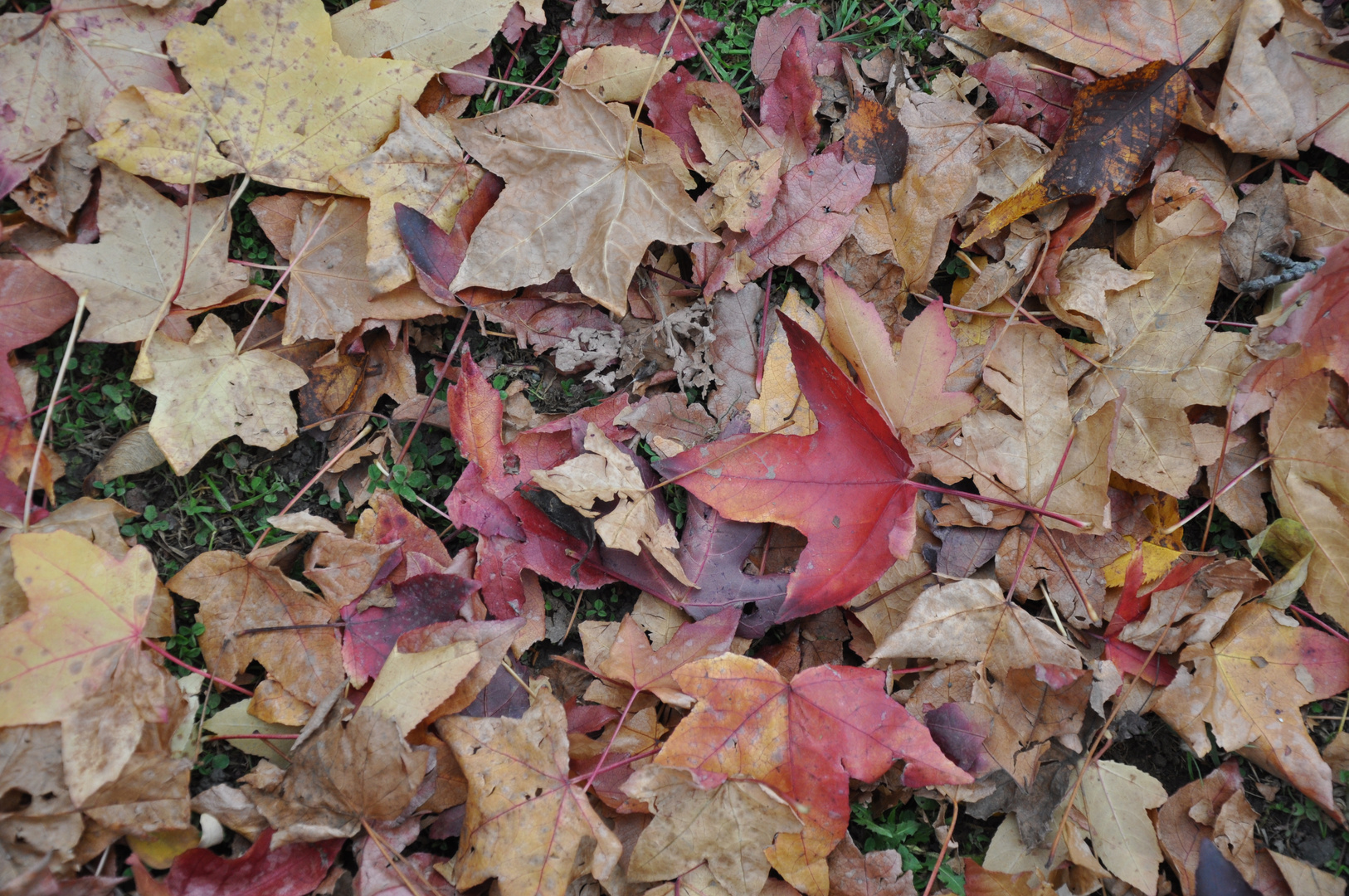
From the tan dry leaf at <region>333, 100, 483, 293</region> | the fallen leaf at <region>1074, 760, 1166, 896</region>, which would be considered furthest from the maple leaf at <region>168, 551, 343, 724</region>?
the fallen leaf at <region>1074, 760, 1166, 896</region>

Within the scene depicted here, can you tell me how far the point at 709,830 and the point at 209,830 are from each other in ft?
3.36

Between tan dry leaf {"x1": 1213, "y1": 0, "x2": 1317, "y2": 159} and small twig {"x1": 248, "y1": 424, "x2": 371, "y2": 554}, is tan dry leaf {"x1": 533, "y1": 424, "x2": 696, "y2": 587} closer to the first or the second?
small twig {"x1": 248, "y1": 424, "x2": 371, "y2": 554}

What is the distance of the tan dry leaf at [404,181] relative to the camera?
171 cm

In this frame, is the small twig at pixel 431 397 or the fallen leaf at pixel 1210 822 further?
the small twig at pixel 431 397

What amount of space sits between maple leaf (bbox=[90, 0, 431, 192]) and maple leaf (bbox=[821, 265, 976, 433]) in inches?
43.2

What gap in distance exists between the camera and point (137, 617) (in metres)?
1.49

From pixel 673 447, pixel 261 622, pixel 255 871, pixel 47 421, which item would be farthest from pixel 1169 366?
pixel 47 421

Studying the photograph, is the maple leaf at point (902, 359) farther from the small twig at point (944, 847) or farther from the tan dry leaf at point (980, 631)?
the small twig at point (944, 847)

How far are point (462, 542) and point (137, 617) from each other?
2.11ft

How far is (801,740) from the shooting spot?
5.07ft

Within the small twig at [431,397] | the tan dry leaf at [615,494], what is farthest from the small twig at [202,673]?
the tan dry leaf at [615,494]

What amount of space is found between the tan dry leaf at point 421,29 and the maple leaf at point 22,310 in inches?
32.5

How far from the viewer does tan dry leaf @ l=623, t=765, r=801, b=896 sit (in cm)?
151

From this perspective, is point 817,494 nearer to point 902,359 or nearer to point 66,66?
point 902,359
